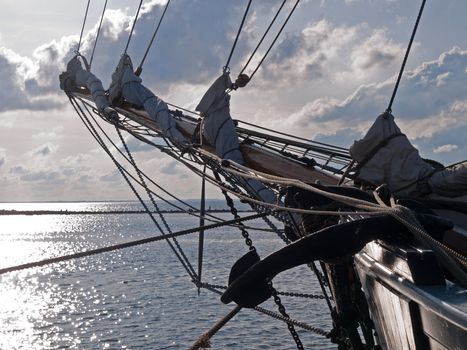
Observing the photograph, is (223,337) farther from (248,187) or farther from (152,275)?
(152,275)

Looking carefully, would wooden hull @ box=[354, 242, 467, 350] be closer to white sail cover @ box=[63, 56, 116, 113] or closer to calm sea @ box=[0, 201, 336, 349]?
white sail cover @ box=[63, 56, 116, 113]

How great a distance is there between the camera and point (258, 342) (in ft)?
84.2

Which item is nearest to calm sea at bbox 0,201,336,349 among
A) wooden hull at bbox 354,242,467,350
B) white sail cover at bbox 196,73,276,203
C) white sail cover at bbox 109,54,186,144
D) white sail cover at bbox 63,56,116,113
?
white sail cover at bbox 63,56,116,113

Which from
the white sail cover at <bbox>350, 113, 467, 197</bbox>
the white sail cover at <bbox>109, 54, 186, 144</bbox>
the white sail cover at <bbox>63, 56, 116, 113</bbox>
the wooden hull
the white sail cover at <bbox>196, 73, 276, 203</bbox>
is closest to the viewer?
the wooden hull

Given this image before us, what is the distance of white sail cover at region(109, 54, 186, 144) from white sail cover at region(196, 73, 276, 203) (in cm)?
75

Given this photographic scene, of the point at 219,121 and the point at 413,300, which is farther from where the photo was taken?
the point at 219,121

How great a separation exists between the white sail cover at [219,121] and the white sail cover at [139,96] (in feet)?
2.46

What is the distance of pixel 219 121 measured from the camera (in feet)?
34.5

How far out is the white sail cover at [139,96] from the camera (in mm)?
11586

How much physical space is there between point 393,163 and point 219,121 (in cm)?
383

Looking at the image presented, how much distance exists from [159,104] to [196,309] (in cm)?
2391

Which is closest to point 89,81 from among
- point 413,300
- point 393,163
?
point 393,163

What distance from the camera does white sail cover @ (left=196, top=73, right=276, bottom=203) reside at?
33.9ft

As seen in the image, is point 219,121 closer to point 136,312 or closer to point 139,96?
point 139,96
